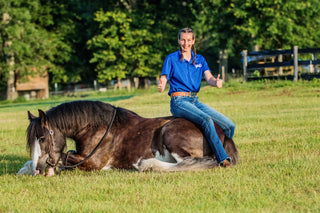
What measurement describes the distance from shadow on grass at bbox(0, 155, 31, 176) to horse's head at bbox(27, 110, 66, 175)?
1.13 m

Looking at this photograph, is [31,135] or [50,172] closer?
[31,135]

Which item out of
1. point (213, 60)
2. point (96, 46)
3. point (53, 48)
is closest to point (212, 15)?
point (96, 46)

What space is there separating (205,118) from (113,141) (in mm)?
1480

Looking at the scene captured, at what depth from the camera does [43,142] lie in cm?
641

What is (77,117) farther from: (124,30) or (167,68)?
(124,30)

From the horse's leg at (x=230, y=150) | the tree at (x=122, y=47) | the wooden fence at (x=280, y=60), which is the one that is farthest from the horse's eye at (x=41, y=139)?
the tree at (x=122, y=47)

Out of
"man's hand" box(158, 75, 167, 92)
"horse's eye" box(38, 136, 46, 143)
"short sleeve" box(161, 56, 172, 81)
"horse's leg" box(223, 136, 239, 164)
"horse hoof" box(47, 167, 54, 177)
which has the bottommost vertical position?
"horse hoof" box(47, 167, 54, 177)

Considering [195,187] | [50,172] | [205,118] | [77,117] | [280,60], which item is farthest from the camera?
[280,60]

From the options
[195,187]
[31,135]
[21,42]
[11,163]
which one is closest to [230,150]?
[195,187]

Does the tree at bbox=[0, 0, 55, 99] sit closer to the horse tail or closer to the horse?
the horse

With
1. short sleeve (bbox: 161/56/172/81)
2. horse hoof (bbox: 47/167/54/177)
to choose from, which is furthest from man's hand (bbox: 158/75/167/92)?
horse hoof (bbox: 47/167/54/177)

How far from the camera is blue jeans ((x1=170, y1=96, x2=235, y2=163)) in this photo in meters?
6.43

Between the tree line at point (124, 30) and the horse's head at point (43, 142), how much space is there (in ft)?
107

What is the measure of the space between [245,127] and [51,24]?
43393 mm
